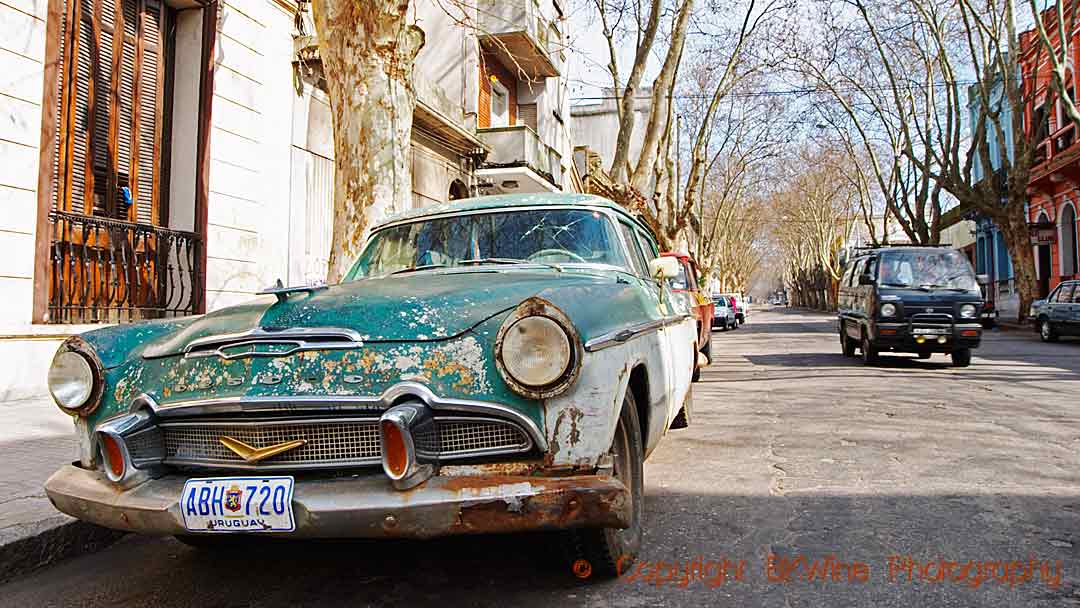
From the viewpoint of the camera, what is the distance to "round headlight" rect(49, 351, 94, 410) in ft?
9.58

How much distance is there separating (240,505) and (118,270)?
7054 millimetres

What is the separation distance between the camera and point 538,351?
2.53 meters

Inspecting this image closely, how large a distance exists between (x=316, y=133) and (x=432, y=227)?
8514 millimetres

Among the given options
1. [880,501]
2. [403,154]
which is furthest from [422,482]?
[403,154]

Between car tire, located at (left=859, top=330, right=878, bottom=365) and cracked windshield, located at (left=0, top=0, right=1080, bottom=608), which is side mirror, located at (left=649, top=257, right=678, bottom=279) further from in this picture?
car tire, located at (left=859, top=330, right=878, bottom=365)

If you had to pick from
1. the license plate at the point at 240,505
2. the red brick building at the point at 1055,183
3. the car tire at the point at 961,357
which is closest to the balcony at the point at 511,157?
the car tire at the point at 961,357

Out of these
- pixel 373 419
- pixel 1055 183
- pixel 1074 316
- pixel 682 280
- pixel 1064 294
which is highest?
pixel 1055 183

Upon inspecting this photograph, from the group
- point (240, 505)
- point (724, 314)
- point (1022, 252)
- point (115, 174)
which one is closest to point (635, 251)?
point (240, 505)

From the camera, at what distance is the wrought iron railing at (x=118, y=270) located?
779cm

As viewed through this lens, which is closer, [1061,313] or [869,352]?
[869,352]

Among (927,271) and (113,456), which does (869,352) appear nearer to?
(927,271)

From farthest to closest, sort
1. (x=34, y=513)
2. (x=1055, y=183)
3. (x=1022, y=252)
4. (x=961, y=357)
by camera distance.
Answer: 1. (x=1055, y=183)
2. (x=1022, y=252)
3. (x=961, y=357)
4. (x=34, y=513)

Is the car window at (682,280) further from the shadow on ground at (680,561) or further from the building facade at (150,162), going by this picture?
the shadow on ground at (680,561)

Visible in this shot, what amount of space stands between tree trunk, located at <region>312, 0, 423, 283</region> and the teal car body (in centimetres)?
388
